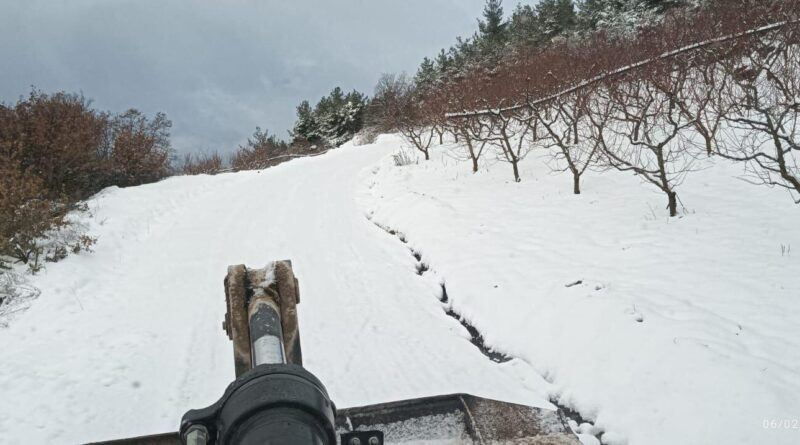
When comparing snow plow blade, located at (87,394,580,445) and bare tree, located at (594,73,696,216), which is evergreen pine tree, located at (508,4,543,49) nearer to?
bare tree, located at (594,73,696,216)

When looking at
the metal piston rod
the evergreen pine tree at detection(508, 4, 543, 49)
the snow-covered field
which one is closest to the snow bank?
the snow-covered field

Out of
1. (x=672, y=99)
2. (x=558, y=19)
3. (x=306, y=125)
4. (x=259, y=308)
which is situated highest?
(x=558, y=19)

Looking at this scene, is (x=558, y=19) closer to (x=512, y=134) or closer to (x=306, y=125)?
(x=306, y=125)

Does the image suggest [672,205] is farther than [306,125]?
No

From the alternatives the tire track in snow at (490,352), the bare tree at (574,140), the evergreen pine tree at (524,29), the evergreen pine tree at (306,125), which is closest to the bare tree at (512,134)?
the bare tree at (574,140)

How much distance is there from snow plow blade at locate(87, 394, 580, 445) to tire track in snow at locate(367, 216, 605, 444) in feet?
0.39

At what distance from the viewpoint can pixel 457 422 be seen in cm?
166

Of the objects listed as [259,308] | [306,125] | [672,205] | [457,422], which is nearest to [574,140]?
[672,205]

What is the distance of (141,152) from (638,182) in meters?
14.3

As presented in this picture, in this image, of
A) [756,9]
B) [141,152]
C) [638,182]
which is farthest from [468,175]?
[141,152]

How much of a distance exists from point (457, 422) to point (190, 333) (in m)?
4.53

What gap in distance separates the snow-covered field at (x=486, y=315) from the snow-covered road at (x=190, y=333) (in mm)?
24

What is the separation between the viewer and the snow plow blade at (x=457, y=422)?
61.5 inches

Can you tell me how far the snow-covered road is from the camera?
4.07 m
